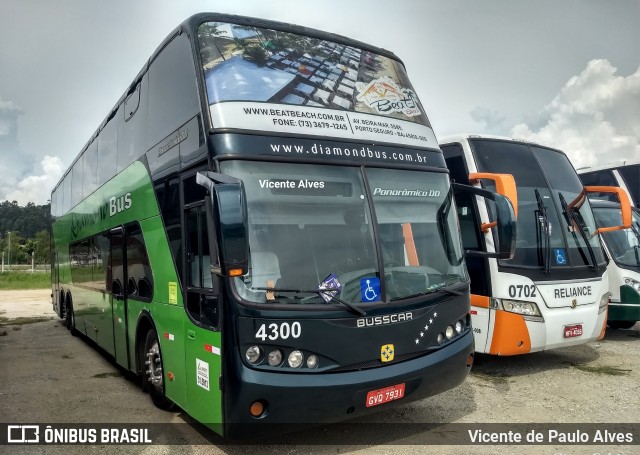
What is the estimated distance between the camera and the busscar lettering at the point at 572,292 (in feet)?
22.6

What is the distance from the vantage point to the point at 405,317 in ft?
14.8

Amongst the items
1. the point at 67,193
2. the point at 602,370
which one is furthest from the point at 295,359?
the point at 67,193

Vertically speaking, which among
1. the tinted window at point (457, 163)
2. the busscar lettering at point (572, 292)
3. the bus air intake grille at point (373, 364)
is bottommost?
the bus air intake grille at point (373, 364)

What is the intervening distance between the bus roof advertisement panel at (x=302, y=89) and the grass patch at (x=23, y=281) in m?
33.5

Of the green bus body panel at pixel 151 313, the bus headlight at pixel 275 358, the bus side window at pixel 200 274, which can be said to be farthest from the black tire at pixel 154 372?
the bus headlight at pixel 275 358

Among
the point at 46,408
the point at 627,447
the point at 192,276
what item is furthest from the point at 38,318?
the point at 627,447

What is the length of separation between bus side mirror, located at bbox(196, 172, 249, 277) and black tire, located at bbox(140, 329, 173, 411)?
2509 millimetres

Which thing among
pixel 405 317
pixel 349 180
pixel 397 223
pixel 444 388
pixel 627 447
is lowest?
pixel 627 447

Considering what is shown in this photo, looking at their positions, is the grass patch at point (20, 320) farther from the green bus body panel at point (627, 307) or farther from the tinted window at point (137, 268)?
the green bus body panel at point (627, 307)

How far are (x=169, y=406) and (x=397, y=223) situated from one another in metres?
3.29

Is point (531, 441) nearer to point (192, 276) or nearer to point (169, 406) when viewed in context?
point (192, 276)

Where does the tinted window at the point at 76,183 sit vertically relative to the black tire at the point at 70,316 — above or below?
above

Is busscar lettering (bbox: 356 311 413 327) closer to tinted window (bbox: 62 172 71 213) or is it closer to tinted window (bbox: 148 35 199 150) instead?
tinted window (bbox: 148 35 199 150)

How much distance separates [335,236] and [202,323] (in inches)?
50.9
